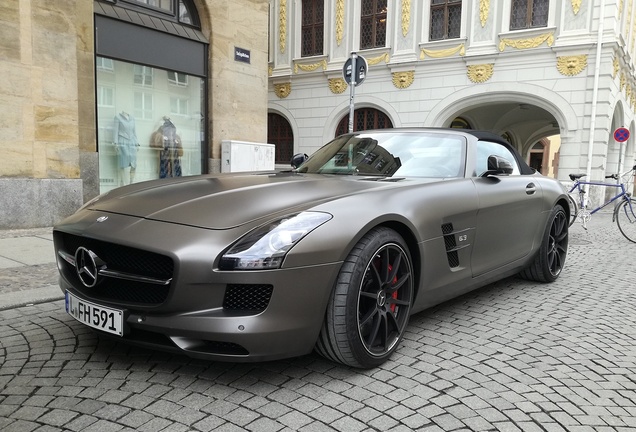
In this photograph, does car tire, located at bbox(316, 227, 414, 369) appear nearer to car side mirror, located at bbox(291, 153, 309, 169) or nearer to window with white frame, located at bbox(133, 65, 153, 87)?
car side mirror, located at bbox(291, 153, 309, 169)

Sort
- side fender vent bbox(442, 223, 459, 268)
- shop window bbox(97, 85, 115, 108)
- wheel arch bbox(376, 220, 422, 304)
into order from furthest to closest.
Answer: shop window bbox(97, 85, 115, 108) → side fender vent bbox(442, 223, 459, 268) → wheel arch bbox(376, 220, 422, 304)

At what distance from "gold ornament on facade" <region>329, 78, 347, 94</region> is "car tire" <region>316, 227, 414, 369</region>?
1954 cm

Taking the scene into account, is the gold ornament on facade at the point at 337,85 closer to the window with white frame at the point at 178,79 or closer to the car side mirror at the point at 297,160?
the window with white frame at the point at 178,79

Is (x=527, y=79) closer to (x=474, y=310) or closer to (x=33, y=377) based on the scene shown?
(x=474, y=310)

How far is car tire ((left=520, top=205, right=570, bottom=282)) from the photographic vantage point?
4.85 metres

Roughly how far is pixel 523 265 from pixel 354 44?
60.5 ft

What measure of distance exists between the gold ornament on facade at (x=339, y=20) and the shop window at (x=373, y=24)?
33.5 inches

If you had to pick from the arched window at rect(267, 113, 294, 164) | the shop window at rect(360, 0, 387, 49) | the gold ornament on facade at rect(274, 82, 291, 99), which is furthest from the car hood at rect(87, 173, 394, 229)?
the arched window at rect(267, 113, 294, 164)

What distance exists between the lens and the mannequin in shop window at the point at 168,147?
10.4 meters

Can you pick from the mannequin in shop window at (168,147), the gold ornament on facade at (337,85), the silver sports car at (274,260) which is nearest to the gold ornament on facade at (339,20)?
the gold ornament on facade at (337,85)

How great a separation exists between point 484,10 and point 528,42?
2.01 m

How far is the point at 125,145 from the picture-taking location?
9648mm

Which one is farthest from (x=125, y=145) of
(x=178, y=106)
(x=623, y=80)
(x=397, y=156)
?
(x=623, y=80)

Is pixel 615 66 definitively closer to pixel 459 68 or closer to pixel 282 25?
pixel 459 68
